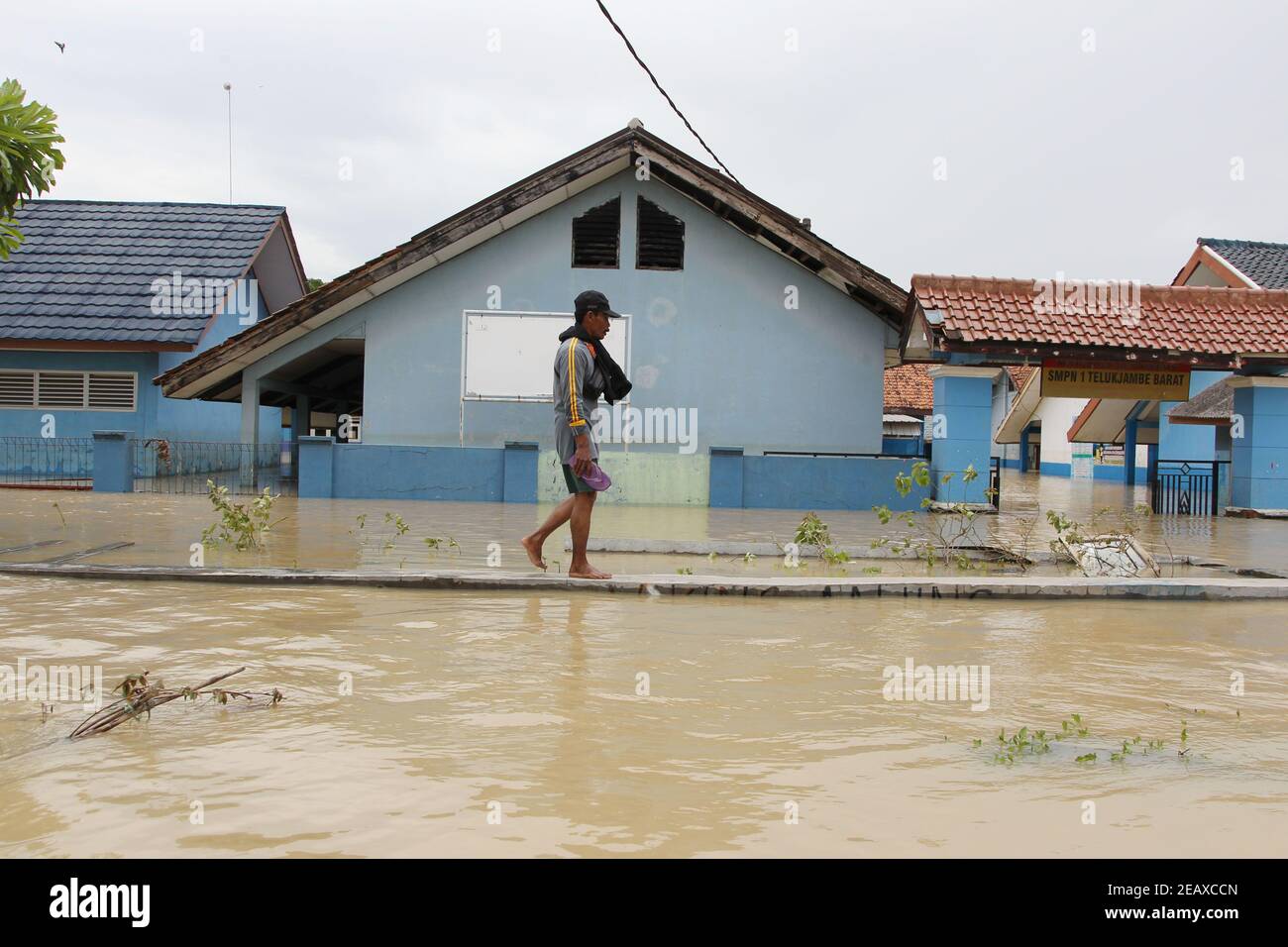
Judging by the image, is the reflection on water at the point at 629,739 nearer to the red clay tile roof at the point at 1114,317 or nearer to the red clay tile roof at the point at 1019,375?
the red clay tile roof at the point at 1114,317

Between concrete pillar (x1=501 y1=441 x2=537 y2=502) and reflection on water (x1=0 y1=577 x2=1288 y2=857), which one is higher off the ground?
concrete pillar (x1=501 y1=441 x2=537 y2=502)

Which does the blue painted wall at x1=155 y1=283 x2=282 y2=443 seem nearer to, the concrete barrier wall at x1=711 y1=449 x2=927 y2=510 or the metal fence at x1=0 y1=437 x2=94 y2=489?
the metal fence at x1=0 y1=437 x2=94 y2=489

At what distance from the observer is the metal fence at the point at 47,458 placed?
22.5 meters

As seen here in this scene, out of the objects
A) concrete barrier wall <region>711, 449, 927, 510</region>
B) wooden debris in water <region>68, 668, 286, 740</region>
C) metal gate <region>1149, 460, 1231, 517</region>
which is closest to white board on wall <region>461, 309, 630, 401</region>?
concrete barrier wall <region>711, 449, 927, 510</region>

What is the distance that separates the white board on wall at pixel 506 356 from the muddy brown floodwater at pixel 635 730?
40.0 ft

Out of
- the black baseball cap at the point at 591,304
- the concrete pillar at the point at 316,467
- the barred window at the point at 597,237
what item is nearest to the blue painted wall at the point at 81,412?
the concrete pillar at the point at 316,467

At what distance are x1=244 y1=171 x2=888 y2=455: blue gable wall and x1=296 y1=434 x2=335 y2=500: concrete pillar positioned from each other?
167cm

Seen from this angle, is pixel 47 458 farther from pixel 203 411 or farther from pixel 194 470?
pixel 203 411

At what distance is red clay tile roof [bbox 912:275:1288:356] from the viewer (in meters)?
17.2

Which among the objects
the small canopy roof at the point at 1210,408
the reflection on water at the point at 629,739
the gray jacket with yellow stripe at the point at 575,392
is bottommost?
the reflection on water at the point at 629,739

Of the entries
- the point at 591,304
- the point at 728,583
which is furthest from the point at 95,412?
the point at 728,583

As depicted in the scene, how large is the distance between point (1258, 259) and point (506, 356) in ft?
67.0

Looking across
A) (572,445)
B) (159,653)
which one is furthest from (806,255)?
(159,653)
